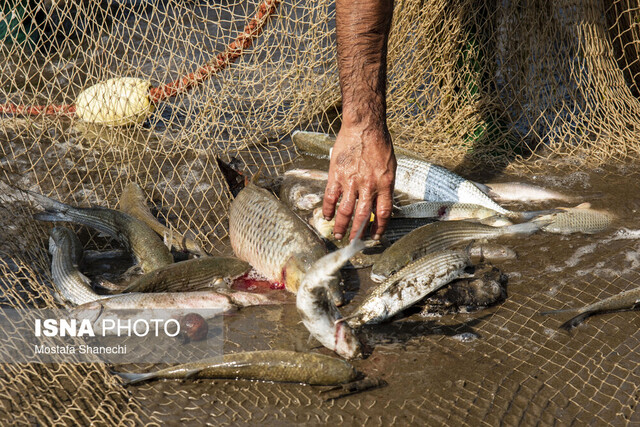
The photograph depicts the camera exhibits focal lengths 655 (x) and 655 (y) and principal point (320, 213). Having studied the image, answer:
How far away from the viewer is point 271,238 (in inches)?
177

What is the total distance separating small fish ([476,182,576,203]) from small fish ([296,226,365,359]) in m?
2.44

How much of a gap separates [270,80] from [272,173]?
1472 mm

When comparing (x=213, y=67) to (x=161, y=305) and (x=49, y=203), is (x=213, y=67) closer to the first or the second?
(x=49, y=203)

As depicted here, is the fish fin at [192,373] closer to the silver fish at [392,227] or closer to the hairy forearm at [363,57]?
the silver fish at [392,227]

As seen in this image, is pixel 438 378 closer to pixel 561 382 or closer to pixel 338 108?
pixel 561 382

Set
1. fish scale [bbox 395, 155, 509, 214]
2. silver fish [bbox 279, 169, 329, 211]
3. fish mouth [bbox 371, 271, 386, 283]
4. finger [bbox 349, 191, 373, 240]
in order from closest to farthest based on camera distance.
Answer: finger [bbox 349, 191, 373, 240] < fish mouth [bbox 371, 271, 386, 283] < fish scale [bbox 395, 155, 509, 214] < silver fish [bbox 279, 169, 329, 211]

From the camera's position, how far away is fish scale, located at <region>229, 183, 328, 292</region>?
430 centimetres

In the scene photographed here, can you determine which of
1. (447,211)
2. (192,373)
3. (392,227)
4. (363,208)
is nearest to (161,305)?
(192,373)

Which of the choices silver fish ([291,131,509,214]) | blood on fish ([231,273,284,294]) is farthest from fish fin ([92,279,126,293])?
silver fish ([291,131,509,214])

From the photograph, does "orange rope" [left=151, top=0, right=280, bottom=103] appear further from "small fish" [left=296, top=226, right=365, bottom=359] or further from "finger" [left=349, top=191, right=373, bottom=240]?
"small fish" [left=296, top=226, right=365, bottom=359]

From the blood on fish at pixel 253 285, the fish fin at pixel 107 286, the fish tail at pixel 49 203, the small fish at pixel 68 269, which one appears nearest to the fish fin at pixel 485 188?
the blood on fish at pixel 253 285

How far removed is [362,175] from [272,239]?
89 cm

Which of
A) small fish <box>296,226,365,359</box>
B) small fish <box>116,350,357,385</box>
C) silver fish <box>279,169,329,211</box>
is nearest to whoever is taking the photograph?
small fish <box>296,226,365,359</box>

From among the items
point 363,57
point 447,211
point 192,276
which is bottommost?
point 447,211
